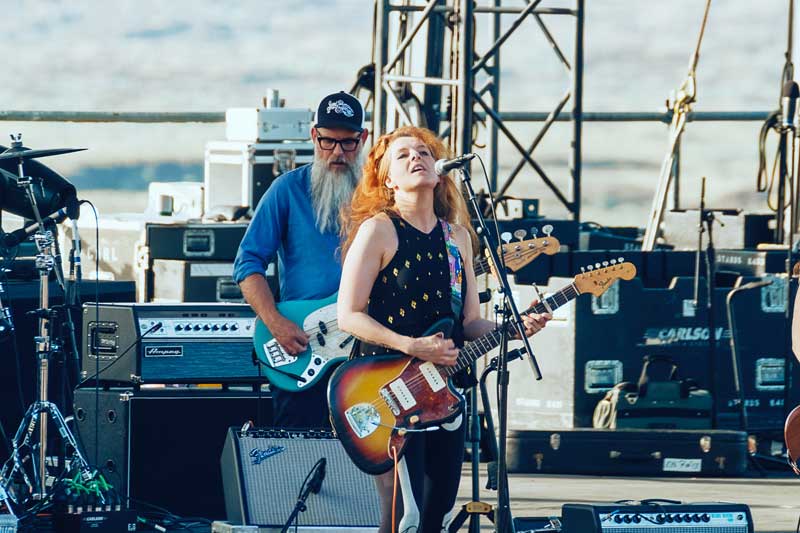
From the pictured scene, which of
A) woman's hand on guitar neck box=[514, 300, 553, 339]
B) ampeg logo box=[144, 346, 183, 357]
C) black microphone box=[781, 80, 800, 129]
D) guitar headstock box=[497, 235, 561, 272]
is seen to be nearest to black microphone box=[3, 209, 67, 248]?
ampeg logo box=[144, 346, 183, 357]

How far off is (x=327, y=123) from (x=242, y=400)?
1.35 m

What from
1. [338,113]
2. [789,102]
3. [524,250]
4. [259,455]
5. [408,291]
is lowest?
[259,455]

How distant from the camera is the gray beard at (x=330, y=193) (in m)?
5.39

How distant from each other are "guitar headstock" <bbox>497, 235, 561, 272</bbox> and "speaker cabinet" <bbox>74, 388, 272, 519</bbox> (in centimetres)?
114

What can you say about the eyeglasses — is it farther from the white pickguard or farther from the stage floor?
the stage floor

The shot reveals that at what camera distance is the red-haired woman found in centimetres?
451

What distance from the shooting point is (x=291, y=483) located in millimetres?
5262

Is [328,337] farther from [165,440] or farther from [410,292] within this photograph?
[165,440]

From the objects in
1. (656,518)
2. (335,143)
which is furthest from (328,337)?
(656,518)

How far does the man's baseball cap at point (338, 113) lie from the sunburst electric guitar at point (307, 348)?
1.98 feet

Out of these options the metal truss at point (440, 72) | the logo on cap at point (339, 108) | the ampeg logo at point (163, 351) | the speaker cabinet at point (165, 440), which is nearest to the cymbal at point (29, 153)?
the ampeg logo at point (163, 351)

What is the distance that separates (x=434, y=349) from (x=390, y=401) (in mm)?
215

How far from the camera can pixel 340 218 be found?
525 cm

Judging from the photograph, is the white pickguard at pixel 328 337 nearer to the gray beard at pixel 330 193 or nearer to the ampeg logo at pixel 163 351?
the gray beard at pixel 330 193
